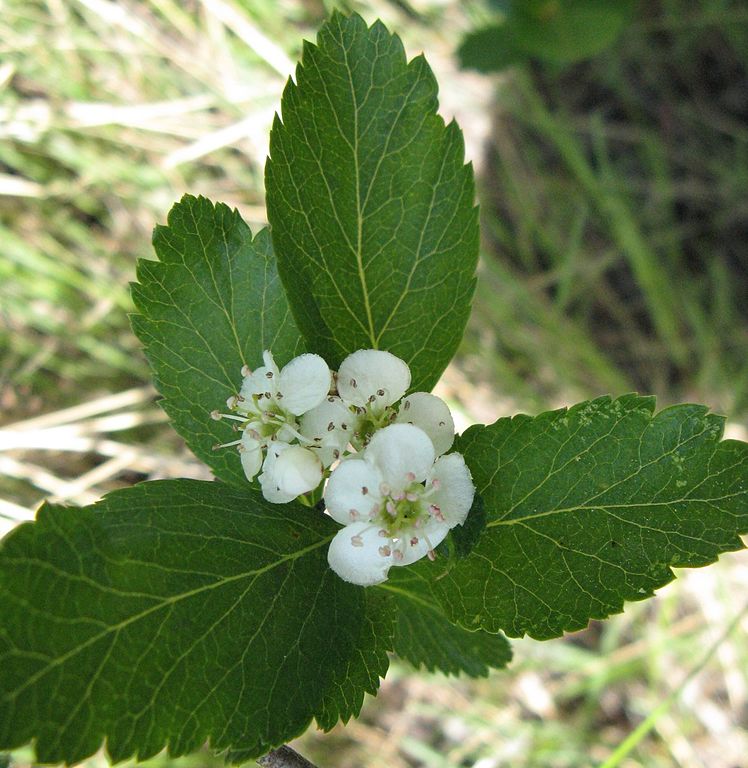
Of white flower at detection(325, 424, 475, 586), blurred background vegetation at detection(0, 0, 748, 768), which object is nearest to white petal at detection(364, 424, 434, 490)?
white flower at detection(325, 424, 475, 586)

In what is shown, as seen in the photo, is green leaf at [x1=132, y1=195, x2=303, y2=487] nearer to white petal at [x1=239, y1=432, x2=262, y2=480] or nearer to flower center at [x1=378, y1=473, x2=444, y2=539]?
white petal at [x1=239, y1=432, x2=262, y2=480]

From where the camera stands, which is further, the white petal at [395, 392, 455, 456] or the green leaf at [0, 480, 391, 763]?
the white petal at [395, 392, 455, 456]

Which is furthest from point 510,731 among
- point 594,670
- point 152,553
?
point 152,553

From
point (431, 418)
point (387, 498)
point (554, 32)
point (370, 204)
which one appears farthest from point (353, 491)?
point (554, 32)

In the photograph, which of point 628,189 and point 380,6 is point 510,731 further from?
point 380,6

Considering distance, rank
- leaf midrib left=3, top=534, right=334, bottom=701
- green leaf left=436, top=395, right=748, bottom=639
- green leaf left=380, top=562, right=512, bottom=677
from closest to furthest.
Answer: leaf midrib left=3, top=534, right=334, bottom=701
green leaf left=436, top=395, right=748, bottom=639
green leaf left=380, top=562, right=512, bottom=677

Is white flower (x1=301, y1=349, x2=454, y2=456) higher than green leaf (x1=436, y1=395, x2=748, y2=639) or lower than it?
higher

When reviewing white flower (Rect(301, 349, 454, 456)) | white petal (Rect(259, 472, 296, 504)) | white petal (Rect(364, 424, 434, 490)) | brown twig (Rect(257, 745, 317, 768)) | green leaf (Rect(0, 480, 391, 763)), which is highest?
white flower (Rect(301, 349, 454, 456))
